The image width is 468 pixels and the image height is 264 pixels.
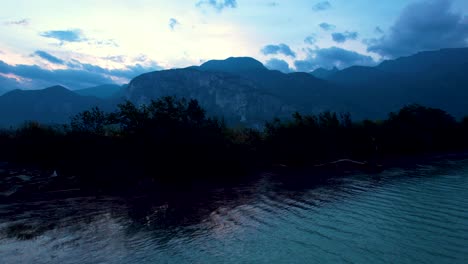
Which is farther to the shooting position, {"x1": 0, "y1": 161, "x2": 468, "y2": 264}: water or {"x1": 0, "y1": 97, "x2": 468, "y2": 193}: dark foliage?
{"x1": 0, "y1": 97, "x2": 468, "y2": 193}: dark foliage

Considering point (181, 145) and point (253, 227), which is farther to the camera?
point (181, 145)

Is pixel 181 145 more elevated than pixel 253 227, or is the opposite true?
pixel 181 145

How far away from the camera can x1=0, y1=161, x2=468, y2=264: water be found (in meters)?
25.2

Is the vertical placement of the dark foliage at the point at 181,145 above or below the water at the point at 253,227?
above

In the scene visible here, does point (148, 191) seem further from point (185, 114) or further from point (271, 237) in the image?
point (271, 237)

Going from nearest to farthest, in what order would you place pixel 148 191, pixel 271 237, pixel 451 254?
pixel 451 254, pixel 271 237, pixel 148 191

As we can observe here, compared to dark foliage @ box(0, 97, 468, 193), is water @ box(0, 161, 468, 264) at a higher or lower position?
lower

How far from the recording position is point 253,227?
31.9m

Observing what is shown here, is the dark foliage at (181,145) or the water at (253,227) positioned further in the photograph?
the dark foliage at (181,145)

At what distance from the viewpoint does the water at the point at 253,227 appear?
82.6 feet

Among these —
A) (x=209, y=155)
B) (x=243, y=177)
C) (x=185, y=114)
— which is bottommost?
(x=243, y=177)

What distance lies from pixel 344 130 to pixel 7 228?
83925 mm

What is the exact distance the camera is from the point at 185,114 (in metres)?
72.6

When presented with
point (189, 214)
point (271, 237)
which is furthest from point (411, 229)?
point (189, 214)
